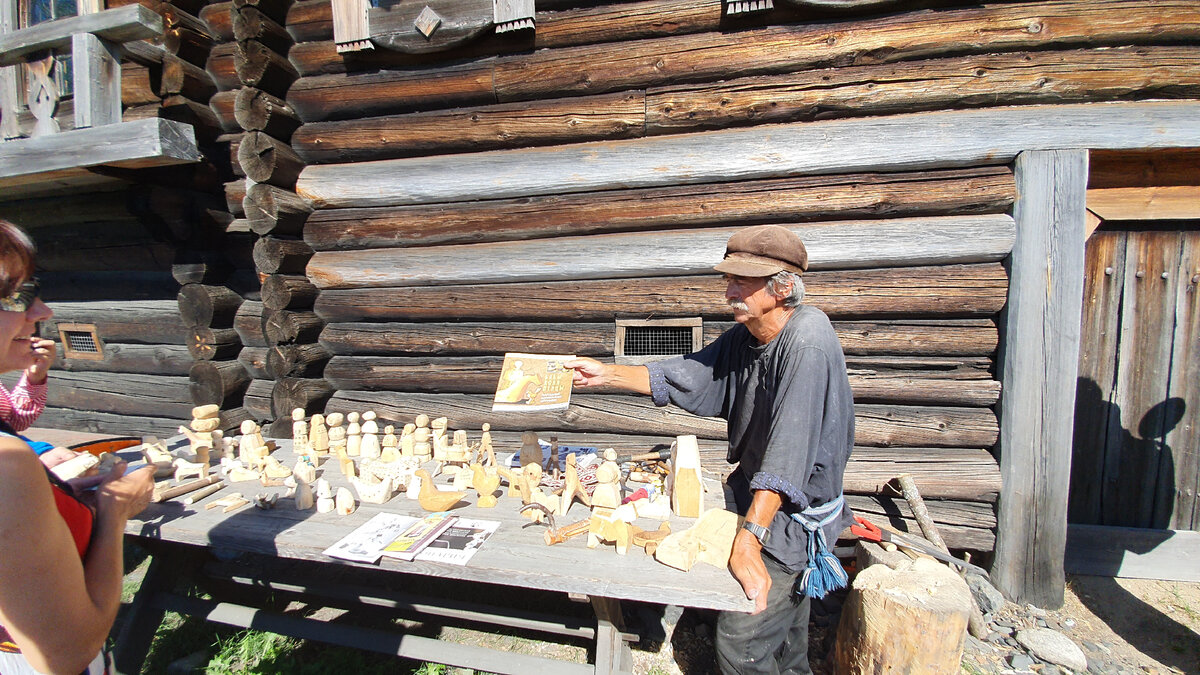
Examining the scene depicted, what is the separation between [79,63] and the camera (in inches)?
155

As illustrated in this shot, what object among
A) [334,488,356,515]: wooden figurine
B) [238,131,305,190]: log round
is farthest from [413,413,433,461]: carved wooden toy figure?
[238,131,305,190]: log round

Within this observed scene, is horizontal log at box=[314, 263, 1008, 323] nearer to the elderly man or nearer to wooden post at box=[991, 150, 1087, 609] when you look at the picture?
wooden post at box=[991, 150, 1087, 609]

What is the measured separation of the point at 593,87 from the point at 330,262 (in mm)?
2403

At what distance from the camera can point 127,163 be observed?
396 cm

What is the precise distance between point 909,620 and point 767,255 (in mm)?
1859

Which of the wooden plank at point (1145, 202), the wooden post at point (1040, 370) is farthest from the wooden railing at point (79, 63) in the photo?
the wooden plank at point (1145, 202)

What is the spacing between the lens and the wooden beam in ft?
12.5

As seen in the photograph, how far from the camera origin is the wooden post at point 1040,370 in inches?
128

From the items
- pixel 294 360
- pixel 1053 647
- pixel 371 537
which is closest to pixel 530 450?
pixel 371 537

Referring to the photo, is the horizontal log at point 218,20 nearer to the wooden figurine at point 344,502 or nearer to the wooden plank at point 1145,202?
the wooden figurine at point 344,502

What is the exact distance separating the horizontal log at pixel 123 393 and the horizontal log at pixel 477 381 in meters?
1.89

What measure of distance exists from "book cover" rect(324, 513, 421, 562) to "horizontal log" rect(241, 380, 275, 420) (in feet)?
8.66

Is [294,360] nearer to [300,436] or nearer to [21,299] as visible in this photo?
[300,436]

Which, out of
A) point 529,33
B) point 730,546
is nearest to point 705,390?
point 730,546
